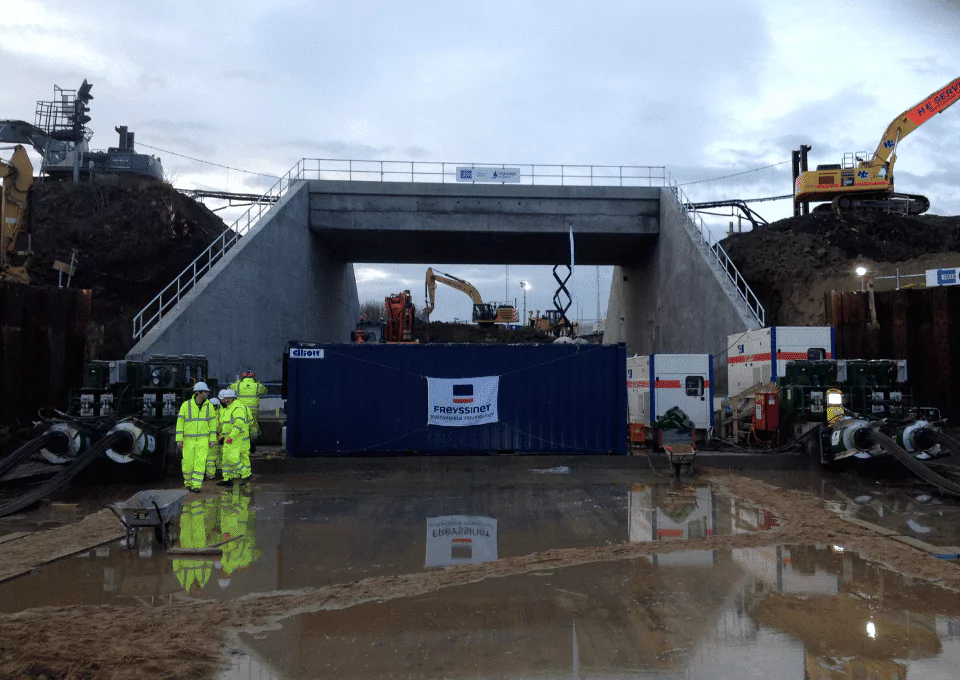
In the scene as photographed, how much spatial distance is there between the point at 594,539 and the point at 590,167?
24693 millimetres

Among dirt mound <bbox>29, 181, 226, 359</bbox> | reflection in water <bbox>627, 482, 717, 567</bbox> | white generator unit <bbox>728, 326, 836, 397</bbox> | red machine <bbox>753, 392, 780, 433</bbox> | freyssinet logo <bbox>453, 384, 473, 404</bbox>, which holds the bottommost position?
reflection in water <bbox>627, 482, 717, 567</bbox>

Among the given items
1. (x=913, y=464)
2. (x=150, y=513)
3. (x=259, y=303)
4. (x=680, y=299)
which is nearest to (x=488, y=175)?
(x=680, y=299)

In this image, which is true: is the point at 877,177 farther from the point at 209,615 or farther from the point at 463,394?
the point at 209,615

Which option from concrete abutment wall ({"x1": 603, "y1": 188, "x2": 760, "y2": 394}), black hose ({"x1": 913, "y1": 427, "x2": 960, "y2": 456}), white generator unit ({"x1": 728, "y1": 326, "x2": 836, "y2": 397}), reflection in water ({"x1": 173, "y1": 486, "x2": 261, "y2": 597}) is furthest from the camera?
concrete abutment wall ({"x1": 603, "y1": 188, "x2": 760, "y2": 394})

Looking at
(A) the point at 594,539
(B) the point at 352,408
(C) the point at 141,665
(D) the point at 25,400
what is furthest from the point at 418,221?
(C) the point at 141,665

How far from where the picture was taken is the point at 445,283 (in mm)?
49938

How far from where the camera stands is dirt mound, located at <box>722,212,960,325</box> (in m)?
28.2

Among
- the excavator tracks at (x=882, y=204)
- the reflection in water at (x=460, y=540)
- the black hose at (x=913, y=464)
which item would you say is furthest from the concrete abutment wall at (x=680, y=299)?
the reflection in water at (x=460, y=540)

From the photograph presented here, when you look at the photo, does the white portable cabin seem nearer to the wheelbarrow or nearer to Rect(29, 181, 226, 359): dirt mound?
the wheelbarrow

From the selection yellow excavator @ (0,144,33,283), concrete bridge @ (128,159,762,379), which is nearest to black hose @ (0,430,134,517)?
concrete bridge @ (128,159,762,379)

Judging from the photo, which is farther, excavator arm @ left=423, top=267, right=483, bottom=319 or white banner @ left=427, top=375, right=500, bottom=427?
excavator arm @ left=423, top=267, right=483, bottom=319

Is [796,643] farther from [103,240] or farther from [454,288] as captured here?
[454,288]

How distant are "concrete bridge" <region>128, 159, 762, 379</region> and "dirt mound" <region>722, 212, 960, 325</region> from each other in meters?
4.19

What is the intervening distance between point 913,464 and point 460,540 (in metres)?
8.02
